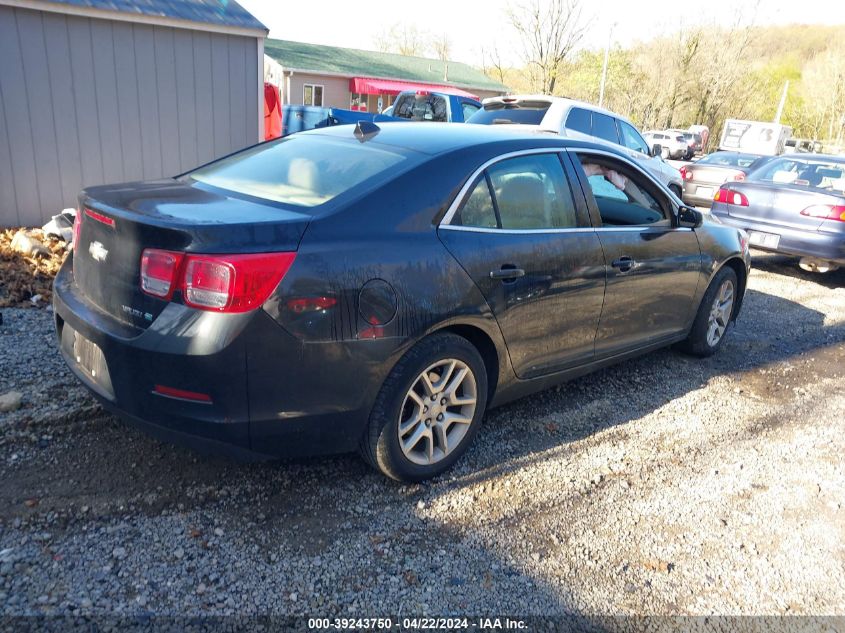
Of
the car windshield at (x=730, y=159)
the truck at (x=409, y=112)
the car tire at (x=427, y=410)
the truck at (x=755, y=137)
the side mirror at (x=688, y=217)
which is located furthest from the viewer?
the truck at (x=755, y=137)

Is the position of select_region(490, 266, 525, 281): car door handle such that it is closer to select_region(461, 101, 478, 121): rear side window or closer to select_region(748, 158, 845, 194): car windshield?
select_region(748, 158, 845, 194): car windshield

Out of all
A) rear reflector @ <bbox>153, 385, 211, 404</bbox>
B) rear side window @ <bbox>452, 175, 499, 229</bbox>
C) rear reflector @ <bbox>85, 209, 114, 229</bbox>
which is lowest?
rear reflector @ <bbox>153, 385, 211, 404</bbox>

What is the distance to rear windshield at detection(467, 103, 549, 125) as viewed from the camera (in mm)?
9086

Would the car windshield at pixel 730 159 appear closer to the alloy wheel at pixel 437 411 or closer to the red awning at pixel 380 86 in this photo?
the alloy wheel at pixel 437 411

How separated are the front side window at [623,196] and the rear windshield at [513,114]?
4928 millimetres

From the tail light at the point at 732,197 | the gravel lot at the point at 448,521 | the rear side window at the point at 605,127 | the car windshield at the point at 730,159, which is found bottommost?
the gravel lot at the point at 448,521

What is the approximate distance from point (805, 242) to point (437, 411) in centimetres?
667

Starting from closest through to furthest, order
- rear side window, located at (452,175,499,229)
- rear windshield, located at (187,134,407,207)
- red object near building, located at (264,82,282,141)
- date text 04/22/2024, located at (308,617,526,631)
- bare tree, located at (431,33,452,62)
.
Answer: date text 04/22/2024, located at (308,617,526,631), rear windshield, located at (187,134,407,207), rear side window, located at (452,175,499,229), red object near building, located at (264,82,282,141), bare tree, located at (431,33,452,62)

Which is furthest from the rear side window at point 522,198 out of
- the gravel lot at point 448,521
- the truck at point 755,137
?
the truck at point 755,137

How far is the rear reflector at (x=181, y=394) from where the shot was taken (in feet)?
8.22

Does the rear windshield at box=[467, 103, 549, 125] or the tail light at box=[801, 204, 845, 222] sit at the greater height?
the rear windshield at box=[467, 103, 549, 125]

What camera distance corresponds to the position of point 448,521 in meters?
2.95

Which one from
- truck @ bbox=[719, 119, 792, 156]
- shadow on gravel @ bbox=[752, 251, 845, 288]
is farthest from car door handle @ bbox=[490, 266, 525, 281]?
truck @ bbox=[719, 119, 792, 156]

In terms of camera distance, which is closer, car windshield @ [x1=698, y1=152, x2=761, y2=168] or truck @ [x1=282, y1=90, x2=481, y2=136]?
truck @ [x1=282, y1=90, x2=481, y2=136]
